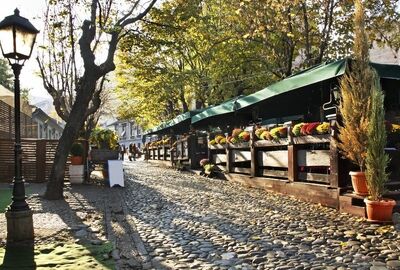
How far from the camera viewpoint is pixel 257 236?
19.1 ft

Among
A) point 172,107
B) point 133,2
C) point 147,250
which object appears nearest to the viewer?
point 147,250

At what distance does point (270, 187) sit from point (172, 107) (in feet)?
73.6

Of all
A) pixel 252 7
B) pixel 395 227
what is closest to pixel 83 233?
pixel 395 227

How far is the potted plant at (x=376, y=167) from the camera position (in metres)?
6.35

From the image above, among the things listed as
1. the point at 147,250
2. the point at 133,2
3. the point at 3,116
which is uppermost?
the point at 133,2

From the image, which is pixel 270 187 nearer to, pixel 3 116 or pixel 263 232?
pixel 263 232

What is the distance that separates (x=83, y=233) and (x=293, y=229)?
3024 millimetres

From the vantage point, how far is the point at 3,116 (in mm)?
16297

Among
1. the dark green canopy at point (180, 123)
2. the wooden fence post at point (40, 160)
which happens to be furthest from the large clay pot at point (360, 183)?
the dark green canopy at point (180, 123)

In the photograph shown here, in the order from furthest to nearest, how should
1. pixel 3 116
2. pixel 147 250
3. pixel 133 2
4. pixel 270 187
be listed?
pixel 3 116, pixel 133 2, pixel 270 187, pixel 147 250

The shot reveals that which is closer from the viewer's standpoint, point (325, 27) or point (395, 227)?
point (395, 227)

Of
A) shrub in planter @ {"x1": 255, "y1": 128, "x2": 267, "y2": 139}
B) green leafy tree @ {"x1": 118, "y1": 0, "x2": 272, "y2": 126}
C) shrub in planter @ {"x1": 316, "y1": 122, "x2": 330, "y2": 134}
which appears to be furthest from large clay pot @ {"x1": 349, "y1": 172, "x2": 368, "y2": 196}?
green leafy tree @ {"x1": 118, "y1": 0, "x2": 272, "y2": 126}

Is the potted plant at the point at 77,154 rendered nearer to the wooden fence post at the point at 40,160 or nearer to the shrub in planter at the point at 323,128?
the wooden fence post at the point at 40,160

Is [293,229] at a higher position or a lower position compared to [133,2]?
lower
